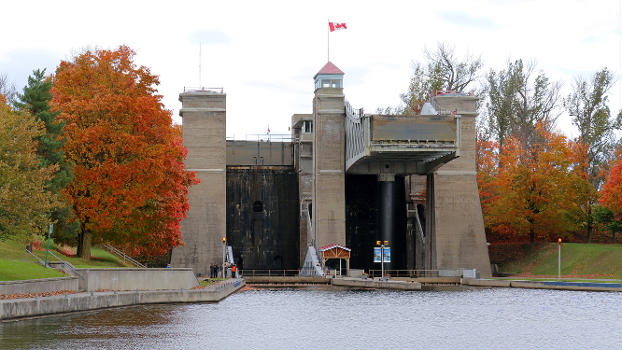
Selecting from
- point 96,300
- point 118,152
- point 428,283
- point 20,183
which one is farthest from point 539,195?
point 20,183

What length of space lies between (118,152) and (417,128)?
20430 mm

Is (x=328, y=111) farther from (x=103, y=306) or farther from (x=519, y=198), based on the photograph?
(x=103, y=306)

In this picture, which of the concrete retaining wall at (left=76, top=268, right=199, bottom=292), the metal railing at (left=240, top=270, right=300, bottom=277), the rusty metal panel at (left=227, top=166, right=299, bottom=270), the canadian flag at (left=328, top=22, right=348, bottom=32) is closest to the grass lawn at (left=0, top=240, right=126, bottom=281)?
the concrete retaining wall at (left=76, top=268, right=199, bottom=292)

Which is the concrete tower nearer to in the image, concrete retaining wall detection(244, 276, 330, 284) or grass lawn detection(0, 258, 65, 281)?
concrete retaining wall detection(244, 276, 330, 284)

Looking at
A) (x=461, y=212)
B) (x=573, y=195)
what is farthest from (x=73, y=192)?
(x=573, y=195)

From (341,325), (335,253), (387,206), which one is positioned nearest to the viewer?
(341,325)

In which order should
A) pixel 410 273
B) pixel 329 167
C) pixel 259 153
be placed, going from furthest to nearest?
pixel 259 153, pixel 410 273, pixel 329 167

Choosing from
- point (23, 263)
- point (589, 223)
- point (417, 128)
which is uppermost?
point (417, 128)

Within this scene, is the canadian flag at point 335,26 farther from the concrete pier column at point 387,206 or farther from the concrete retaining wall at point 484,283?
the concrete retaining wall at point 484,283

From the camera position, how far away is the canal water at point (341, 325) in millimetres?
26547

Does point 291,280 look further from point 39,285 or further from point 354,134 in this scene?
point 39,285

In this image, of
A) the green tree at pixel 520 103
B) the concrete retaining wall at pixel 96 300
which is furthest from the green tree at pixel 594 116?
the concrete retaining wall at pixel 96 300

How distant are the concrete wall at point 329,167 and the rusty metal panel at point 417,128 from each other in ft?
30.8

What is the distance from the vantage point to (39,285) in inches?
1334
